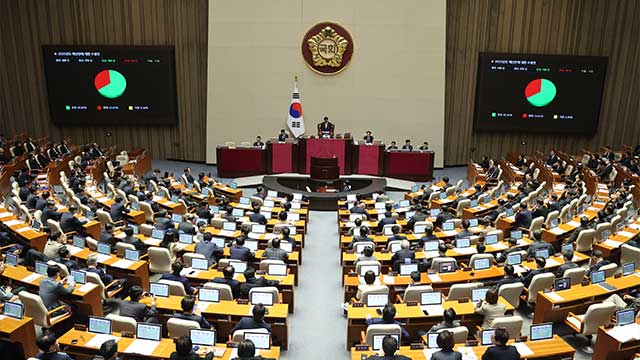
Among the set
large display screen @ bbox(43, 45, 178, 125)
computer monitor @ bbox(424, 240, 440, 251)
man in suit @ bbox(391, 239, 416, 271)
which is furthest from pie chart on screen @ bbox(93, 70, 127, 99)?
man in suit @ bbox(391, 239, 416, 271)

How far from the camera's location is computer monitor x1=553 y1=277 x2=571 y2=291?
9.16m

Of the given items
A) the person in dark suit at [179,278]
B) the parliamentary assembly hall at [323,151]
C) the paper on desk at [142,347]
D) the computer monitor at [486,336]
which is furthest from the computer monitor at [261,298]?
the computer monitor at [486,336]

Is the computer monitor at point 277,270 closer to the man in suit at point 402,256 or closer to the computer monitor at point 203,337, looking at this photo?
the man in suit at point 402,256

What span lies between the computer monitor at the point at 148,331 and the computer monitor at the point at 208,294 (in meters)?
1.39

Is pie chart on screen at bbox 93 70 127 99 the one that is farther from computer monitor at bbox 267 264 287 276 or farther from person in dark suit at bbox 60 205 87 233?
computer monitor at bbox 267 264 287 276

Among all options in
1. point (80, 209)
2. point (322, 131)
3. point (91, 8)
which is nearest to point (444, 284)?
point (80, 209)

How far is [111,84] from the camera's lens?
23594 mm

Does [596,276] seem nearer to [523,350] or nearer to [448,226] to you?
[523,350]

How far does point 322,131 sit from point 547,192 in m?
8.94

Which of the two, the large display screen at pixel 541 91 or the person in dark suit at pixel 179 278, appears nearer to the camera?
the person in dark suit at pixel 179 278

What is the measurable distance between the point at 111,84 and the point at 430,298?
19644 millimetres

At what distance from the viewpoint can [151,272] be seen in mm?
11117

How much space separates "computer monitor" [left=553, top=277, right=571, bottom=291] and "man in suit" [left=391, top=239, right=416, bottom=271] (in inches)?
101

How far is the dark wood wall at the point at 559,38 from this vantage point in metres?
23.4
